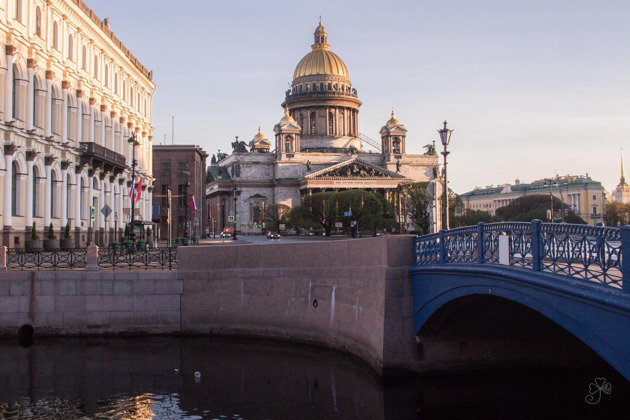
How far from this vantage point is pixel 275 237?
10031 cm

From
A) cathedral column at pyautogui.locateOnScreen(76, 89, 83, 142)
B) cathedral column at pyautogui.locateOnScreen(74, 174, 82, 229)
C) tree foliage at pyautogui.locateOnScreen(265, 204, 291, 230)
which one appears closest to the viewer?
cathedral column at pyautogui.locateOnScreen(74, 174, 82, 229)

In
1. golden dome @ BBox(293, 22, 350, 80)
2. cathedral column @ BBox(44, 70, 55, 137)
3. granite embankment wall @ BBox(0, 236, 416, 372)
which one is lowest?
granite embankment wall @ BBox(0, 236, 416, 372)

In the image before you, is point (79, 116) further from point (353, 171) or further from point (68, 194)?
point (353, 171)

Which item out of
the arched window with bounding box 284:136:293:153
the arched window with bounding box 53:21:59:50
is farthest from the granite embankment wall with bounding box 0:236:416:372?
the arched window with bounding box 284:136:293:153

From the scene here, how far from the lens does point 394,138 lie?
156 m

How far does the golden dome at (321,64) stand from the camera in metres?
162

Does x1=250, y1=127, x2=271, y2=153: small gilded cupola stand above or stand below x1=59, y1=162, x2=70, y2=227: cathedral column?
above

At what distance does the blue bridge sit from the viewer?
492 inches

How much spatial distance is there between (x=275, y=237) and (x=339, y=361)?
76.3 meters

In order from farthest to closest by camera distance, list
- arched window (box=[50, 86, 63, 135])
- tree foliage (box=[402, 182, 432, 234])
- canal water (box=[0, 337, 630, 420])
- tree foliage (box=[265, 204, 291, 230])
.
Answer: tree foliage (box=[265, 204, 291, 230])
tree foliage (box=[402, 182, 432, 234])
arched window (box=[50, 86, 63, 135])
canal water (box=[0, 337, 630, 420])

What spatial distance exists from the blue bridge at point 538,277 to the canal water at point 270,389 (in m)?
2.12

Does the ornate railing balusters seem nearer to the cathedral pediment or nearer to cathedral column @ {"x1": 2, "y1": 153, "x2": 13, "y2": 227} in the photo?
cathedral column @ {"x1": 2, "y1": 153, "x2": 13, "y2": 227}

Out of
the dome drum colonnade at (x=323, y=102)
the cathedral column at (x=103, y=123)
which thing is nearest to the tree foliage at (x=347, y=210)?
the cathedral column at (x=103, y=123)

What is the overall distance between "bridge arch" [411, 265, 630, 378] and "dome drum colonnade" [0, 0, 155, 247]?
1070 inches
